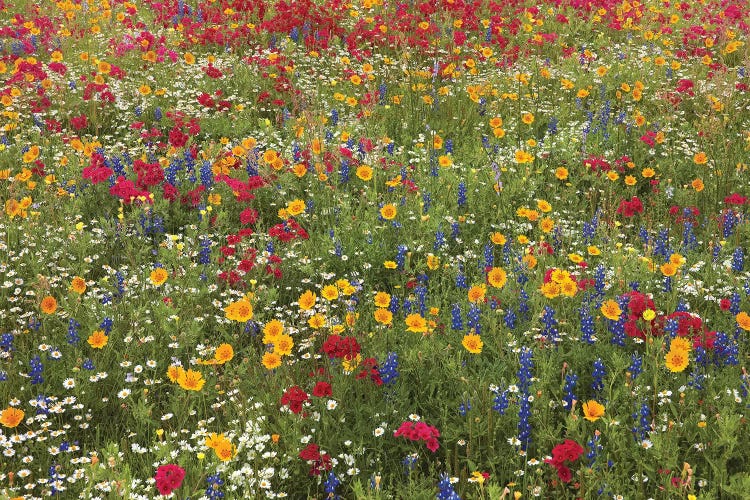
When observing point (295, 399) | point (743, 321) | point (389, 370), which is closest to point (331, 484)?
point (295, 399)

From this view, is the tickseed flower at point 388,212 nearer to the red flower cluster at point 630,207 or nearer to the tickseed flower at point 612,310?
→ the tickseed flower at point 612,310

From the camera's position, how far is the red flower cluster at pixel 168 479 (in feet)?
8.04

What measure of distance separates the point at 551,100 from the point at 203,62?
151 inches

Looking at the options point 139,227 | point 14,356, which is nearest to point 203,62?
point 139,227

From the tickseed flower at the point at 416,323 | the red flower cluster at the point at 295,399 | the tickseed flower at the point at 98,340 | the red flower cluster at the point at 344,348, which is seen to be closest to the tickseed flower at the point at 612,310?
the tickseed flower at the point at 416,323

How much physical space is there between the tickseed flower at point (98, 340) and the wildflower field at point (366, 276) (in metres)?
0.01

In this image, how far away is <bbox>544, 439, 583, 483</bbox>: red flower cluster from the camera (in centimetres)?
261

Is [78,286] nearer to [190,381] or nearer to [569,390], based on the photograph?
[190,381]

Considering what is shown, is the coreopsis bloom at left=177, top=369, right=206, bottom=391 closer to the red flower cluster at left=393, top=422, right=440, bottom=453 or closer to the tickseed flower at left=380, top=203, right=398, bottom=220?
the red flower cluster at left=393, top=422, right=440, bottom=453

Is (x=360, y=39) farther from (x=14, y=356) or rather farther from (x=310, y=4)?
(x=14, y=356)

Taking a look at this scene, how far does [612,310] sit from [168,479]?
2.27 m

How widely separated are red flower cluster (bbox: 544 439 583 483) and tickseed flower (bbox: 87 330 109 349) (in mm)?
2250

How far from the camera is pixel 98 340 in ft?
11.2

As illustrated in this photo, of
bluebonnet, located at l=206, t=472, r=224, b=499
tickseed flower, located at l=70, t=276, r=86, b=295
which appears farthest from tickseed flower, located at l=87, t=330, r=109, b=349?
bluebonnet, located at l=206, t=472, r=224, b=499
